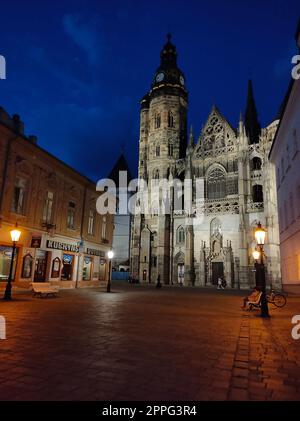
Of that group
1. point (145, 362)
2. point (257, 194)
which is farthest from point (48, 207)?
point (257, 194)

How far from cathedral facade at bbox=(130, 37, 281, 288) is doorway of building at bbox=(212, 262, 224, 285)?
0.14m

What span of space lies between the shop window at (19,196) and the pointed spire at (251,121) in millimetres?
44283

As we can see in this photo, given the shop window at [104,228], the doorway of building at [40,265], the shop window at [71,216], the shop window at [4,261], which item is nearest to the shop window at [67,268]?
the doorway of building at [40,265]

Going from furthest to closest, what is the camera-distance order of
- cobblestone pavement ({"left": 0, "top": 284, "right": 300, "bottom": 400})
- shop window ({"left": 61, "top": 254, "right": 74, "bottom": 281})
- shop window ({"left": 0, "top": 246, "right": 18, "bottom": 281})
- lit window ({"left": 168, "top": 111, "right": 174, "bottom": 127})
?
1. lit window ({"left": 168, "top": 111, "right": 174, "bottom": 127})
2. shop window ({"left": 61, "top": 254, "right": 74, "bottom": 281})
3. shop window ({"left": 0, "top": 246, "right": 18, "bottom": 281})
4. cobblestone pavement ({"left": 0, "top": 284, "right": 300, "bottom": 400})

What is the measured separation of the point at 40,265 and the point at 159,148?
115ft

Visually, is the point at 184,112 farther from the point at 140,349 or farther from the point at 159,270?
the point at 140,349

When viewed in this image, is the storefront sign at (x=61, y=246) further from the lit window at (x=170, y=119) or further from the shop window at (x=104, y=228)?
the lit window at (x=170, y=119)

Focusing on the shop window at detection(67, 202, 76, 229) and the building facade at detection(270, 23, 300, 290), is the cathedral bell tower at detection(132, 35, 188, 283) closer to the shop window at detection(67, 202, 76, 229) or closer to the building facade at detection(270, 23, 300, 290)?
the shop window at detection(67, 202, 76, 229)

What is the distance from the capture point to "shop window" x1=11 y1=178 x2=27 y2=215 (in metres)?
18.7

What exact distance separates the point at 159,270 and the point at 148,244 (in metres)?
5.02

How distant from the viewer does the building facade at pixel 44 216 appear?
1808 centimetres

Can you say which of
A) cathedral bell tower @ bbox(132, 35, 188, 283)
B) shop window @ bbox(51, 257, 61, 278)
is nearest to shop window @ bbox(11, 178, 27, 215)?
shop window @ bbox(51, 257, 61, 278)

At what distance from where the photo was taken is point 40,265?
20.9 metres
